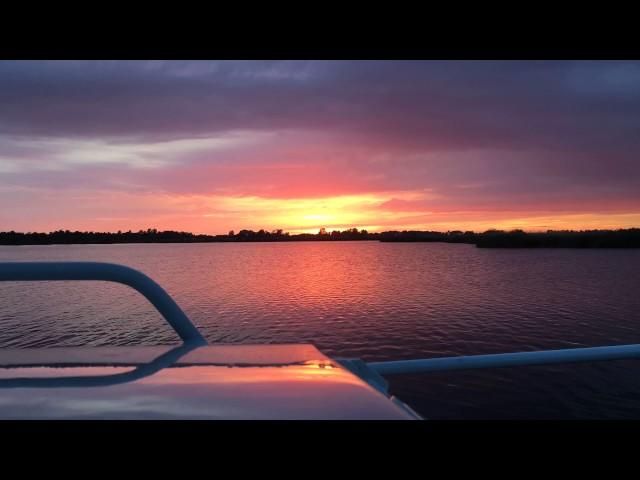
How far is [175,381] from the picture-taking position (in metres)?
1.47

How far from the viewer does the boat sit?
1164 millimetres

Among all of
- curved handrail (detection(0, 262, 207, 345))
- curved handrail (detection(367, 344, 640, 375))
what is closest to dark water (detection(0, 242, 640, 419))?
→ curved handrail (detection(367, 344, 640, 375))

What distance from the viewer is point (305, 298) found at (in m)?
30.5

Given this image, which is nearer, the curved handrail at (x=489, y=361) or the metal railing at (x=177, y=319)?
the metal railing at (x=177, y=319)

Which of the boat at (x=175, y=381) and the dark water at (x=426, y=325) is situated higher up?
the boat at (x=175, y=381)

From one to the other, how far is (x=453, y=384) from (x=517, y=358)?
34.2 ft

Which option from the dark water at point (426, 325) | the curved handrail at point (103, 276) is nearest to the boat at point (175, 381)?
the curved handrail at point (103, 276)

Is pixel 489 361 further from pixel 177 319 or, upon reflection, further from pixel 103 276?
pixel 103 276

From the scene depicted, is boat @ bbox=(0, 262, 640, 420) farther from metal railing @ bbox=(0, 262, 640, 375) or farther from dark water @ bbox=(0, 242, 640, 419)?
dark water @ bbox=(0, 242, 640, 419)

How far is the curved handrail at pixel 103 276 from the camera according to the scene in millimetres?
2020

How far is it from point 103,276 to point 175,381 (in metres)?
0.98

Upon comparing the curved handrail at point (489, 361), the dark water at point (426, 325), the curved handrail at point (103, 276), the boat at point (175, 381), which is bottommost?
the dark water at point (426, 325)

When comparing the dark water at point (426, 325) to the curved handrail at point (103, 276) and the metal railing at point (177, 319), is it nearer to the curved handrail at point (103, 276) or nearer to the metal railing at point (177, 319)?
the metal railing at point (177, 319)
